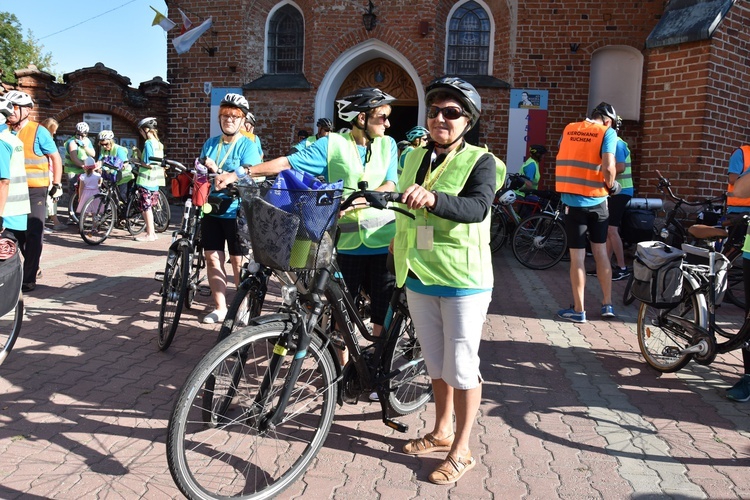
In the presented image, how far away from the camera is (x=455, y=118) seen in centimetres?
294

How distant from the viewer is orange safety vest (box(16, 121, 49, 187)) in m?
7.00

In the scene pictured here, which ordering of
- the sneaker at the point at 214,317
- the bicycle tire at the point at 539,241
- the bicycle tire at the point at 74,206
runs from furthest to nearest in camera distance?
the bicycle tire at the point at 74,206
the bicycle tire at the point at 539,241
the sneaker at the point at 214,317

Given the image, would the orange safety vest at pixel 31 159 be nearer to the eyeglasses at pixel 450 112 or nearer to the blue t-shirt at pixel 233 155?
the blue t-shirt at pixel 233 155

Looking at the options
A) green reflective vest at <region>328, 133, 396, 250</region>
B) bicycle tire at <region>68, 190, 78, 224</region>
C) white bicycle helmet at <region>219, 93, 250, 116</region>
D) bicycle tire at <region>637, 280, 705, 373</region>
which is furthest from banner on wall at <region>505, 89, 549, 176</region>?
green reflective vest at <region>328, 133, 396, 250</region>

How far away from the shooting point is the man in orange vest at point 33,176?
22.1 feet

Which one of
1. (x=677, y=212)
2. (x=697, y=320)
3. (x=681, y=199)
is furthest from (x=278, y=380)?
(x=677, y=212)

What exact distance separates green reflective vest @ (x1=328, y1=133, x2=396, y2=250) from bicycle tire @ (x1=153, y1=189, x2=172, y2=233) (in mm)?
8432

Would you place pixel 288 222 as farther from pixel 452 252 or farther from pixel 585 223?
pixel 585 223

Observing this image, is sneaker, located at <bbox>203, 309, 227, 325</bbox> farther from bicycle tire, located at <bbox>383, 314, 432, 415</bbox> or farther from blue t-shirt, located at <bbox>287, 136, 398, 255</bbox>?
bicycle tire, located at <bbox>383, 314, 432, 415</bbox>

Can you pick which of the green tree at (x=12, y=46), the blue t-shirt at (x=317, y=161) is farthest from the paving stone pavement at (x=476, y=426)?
the green tree at (x=12, y=46)

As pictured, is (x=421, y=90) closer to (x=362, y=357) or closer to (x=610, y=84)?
(x=610, y=84)

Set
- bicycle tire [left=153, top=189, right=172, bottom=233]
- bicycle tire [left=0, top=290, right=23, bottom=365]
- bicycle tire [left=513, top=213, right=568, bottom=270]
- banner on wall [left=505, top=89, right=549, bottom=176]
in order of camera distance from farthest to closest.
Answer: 1. banner on wall [left=505, top=89, right=549, bottom=176]
2. bicycle tire [left=153, top=189, right=172, bottom=233]
3. bicycle tire [left=513, top=213, right=568, bottom=270]
4. bicycle tire [left=0, top=290, right=23, bottom=365]

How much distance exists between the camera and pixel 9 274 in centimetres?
407

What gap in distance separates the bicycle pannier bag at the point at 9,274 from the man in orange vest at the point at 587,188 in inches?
176
